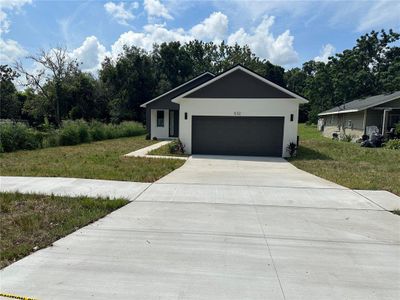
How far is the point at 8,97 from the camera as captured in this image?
3538 cm

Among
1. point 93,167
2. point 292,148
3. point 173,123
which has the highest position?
point 173,123

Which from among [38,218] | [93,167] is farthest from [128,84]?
[38,218]

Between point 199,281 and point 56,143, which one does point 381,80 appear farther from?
point 199,281

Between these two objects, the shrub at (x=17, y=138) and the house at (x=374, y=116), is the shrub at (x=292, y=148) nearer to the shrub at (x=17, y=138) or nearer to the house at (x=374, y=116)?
the house at (x=374, y=116)

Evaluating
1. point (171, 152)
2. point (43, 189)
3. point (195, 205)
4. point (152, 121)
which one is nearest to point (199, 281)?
point (195, 205)

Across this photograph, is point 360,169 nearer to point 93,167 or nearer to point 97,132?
point 93,167

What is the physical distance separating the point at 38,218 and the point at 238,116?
11279 millimetres

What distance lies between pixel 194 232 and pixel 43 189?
4.36 metres

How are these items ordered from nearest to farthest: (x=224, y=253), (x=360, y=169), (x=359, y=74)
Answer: (x=224, y=253)
(x=360, y=169)
(x=359, y=74)

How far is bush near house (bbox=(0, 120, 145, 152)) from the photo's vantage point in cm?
1484

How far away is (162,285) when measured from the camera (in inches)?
121

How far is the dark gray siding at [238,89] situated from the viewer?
14594 millimetres

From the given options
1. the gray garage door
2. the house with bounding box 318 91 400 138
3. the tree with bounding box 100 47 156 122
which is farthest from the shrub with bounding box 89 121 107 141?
the house with bounding box 318 91 400 138

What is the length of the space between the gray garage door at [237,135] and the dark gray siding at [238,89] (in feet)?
3.79
